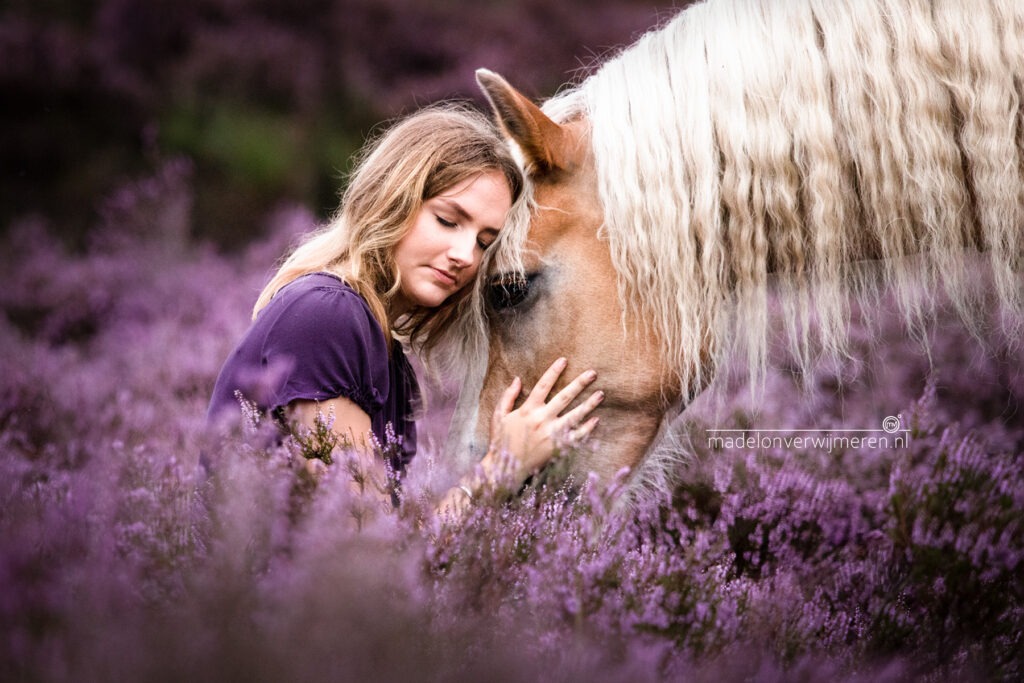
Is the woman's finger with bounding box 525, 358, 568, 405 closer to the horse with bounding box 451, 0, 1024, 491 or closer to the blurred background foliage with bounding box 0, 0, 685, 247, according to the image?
the horse with bounding box 451, 0, 1024, 491

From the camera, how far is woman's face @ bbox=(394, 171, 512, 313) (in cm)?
225

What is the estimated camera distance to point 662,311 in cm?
212

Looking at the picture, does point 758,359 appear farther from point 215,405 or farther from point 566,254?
point 215,405

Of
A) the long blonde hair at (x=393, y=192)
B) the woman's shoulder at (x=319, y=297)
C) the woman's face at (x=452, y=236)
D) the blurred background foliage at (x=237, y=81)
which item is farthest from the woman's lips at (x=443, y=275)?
the blurred background foliage at (x=237, y=81)

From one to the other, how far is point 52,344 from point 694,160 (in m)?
3.62

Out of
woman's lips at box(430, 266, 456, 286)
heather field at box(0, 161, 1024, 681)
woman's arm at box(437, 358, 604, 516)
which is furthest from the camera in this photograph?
woman's lips at box(430, 266, 456, 286)

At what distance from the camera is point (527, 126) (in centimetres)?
211

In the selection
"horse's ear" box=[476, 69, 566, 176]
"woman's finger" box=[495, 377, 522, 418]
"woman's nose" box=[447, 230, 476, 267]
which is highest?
"horse's ear" box=[476, 69, 566, 176]

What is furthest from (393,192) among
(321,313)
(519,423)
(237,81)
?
(237,81)

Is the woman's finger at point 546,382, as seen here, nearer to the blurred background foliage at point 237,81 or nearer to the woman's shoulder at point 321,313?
the woman's shoulder at point 321,313

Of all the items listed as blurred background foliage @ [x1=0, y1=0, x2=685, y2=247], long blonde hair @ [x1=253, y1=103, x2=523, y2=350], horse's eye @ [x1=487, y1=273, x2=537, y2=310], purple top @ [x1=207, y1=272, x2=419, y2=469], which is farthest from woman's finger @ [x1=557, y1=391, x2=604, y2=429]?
blurred background foliage @ [x1=0, y1=0, x2=685, y2=247]

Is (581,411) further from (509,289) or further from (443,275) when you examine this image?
(443,275)

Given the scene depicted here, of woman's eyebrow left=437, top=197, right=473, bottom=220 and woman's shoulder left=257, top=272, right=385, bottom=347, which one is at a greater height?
woman's eyebrow left=437, top=197, right=473, bottom=220

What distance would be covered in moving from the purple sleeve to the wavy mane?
0.68m
